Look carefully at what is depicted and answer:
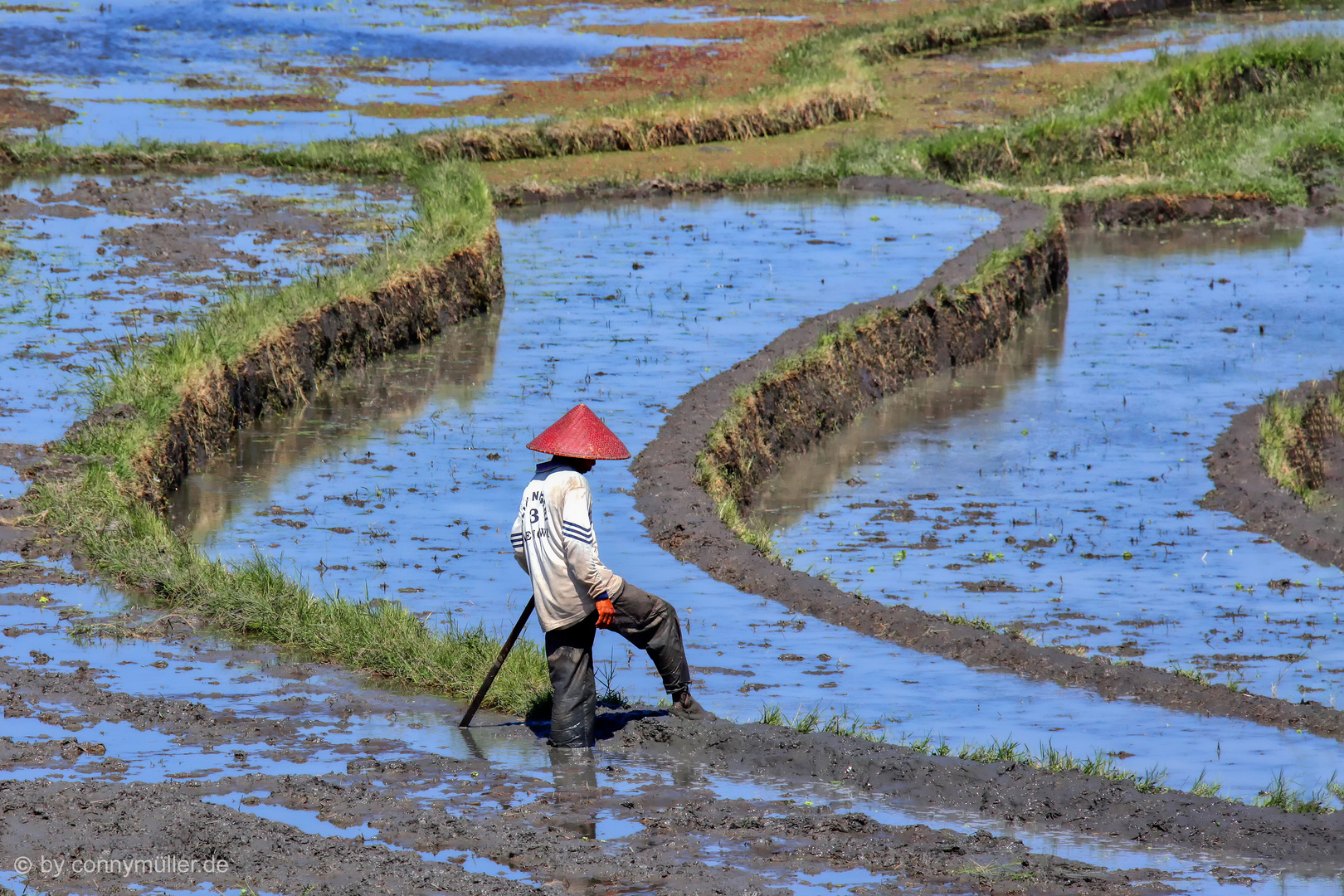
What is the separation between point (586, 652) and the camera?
761cm

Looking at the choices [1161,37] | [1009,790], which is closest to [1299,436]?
[1009,790]

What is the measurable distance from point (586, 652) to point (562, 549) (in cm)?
53

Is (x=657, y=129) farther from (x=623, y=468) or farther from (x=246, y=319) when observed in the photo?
(x=623, y=468)

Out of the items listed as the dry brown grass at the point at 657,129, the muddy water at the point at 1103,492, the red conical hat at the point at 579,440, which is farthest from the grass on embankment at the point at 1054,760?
the dry brown grass at the point at 657,129

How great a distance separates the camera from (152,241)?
19156mm

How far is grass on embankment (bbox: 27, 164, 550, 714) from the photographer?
8555 millimetres

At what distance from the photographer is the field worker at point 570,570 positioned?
291 inches

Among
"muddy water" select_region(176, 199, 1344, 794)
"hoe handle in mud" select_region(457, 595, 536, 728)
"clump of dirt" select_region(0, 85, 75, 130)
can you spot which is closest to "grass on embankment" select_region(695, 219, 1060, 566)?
"muddy water" select_region(176, 199, 1344, 794)

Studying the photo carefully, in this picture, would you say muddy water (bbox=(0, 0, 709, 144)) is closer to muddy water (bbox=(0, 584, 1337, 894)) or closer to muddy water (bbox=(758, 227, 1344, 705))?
muddy water (bbox=(758, 227, 1344, 705))

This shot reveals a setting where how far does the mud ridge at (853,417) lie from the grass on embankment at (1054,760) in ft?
3.69

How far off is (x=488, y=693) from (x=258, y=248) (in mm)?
12040

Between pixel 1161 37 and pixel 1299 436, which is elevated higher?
pixel 1161 37

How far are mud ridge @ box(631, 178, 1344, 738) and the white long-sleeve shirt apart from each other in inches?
115

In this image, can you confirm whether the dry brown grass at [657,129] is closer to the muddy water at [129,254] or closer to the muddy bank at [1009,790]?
the muddy water at [129,254]
